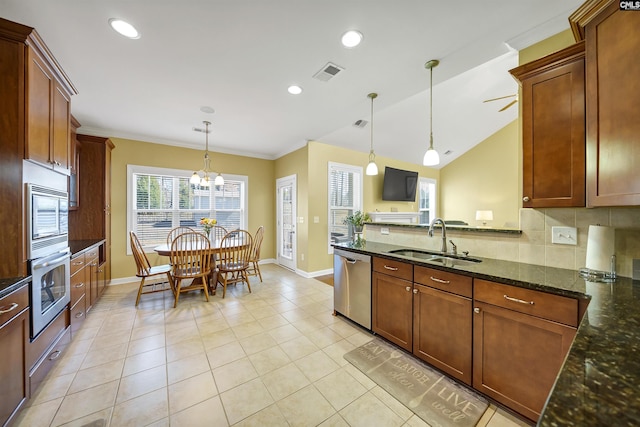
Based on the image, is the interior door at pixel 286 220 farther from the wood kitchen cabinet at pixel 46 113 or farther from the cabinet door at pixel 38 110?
the cabinet door at pixel 38 110

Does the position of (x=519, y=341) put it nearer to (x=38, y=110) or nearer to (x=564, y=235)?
(x=564, y=235)

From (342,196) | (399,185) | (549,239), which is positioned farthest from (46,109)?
(399,185)

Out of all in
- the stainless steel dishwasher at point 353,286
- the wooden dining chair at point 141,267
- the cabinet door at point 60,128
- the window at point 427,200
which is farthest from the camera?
the window at point 427,200

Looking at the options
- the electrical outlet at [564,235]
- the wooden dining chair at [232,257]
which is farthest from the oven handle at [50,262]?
the electrical outlet at [564,235]

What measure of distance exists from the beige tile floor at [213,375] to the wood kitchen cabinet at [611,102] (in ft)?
4.93

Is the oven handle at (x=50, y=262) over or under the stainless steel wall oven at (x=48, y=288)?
over

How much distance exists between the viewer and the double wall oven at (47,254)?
5.42ft

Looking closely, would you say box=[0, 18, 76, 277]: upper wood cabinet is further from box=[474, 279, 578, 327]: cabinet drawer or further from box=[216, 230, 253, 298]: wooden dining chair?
box=[474, 279, 578, 327]: cabinet drawer

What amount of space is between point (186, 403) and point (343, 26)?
2961 mm

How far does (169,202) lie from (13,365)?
3714 mm

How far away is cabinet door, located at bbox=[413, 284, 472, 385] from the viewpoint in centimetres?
172

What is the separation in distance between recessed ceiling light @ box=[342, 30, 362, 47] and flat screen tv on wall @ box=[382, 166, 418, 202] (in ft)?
13.3

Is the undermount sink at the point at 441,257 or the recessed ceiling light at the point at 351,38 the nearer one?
the recessed ceiling light at the point at 351,38

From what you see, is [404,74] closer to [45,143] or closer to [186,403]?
[45,143]
